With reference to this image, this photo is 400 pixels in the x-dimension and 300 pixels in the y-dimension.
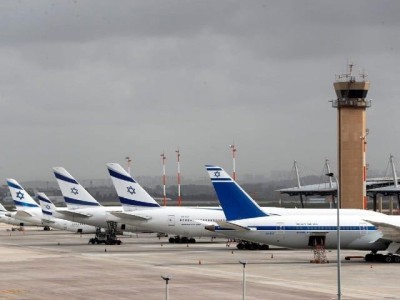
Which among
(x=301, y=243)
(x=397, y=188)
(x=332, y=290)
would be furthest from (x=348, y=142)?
(x=332, y=290)

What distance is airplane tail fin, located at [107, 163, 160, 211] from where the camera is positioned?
98.8 metres

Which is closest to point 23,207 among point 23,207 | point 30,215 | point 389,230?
point 23,207

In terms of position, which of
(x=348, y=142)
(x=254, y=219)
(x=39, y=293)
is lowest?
(x=39, y=293)

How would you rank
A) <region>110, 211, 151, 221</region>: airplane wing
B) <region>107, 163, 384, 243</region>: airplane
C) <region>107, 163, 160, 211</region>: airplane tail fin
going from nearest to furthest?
<region>110, 211, 151, 221</region>: airplane wing
<region>107, 163, 384, 243</region>: airplane
<region>107, 163, 160, 211</region>: airplane tail fin

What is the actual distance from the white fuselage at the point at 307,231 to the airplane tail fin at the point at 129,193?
2262 centimetres

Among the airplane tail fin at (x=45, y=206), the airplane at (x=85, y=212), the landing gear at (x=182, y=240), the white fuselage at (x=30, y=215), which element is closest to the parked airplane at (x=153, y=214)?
the airplane at (x=85, y=212)

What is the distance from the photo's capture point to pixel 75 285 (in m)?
57.1

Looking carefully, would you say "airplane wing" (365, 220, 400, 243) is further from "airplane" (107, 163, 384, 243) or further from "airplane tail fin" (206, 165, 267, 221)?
"airplane" (107, 163, 384, 243)

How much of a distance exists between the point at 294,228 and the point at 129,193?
94.9 feet

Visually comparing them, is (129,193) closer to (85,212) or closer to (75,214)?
(85,212)

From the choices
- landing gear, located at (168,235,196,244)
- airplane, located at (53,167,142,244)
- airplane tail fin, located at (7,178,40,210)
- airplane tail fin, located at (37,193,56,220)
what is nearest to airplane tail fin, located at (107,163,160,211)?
airplane, located at (53,167,142,244)

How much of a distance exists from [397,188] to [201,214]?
65198 mm

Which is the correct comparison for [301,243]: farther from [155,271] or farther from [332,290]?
[332,290]

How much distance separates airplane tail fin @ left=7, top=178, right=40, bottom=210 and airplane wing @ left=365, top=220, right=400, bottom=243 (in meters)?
73.5
